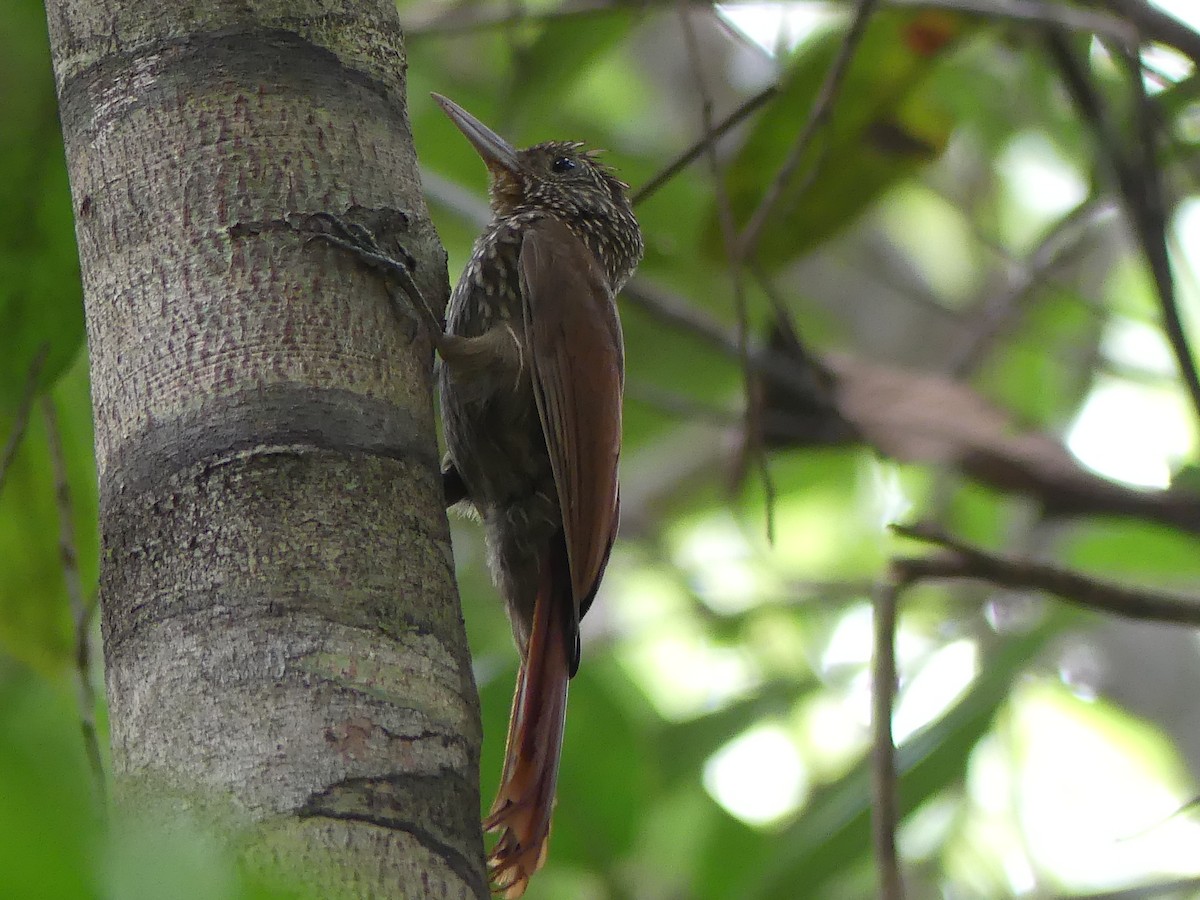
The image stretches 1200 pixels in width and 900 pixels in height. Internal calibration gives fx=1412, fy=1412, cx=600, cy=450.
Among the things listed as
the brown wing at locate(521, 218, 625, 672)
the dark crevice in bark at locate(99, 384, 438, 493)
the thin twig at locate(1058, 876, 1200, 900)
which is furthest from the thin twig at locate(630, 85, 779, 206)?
the thin twig at locate(1058, 876, 1200, 900)

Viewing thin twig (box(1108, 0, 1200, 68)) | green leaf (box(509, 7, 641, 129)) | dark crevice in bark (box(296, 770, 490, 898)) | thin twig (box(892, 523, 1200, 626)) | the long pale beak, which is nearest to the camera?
dark crevice in bark (box(296, 770, 490, 898))

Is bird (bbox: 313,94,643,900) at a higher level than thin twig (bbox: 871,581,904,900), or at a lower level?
higher

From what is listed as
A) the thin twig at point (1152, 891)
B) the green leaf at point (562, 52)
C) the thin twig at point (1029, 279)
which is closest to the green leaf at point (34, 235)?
the green leaf at point (562, 52)

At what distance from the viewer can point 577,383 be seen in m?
1.96

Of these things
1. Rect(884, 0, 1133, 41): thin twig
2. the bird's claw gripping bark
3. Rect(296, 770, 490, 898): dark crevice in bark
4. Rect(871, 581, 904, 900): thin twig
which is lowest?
Rect(296, 770, 490, 898): dark crevice in bark

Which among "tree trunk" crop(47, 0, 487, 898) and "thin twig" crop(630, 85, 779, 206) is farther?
"thin twig" crop(630, 85, 779, 206)

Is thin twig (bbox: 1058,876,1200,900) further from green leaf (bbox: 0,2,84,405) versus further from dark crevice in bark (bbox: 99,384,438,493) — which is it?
green leaf (bbox: 0,2,84,405)

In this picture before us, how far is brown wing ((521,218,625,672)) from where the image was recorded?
182cm

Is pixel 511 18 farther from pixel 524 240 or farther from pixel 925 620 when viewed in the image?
pixel 925 620

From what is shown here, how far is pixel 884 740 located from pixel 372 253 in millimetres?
785

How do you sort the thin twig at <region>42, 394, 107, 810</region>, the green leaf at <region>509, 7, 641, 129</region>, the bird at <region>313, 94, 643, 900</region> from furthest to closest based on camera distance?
the green leaf at <region>509, 7, 641, 129</region>
the thin twig at <region>42, 394, 107, 810</region>
the bird at <region>313, 94, 643, 900</region>

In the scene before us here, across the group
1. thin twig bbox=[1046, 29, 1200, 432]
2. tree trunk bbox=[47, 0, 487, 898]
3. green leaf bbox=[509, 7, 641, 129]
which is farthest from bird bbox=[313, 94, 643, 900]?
thin twig bbox=[1046, 29, 1200, 432]

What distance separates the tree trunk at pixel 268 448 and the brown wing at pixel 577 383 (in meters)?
0.44

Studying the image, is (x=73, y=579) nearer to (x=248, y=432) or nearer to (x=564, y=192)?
(x=248, y=432)
